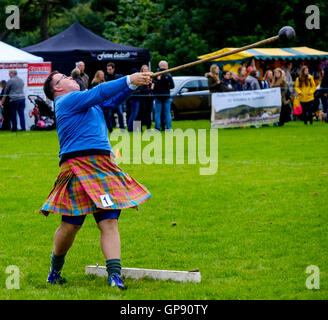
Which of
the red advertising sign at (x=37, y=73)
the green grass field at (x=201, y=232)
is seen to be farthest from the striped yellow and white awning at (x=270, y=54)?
the green grass field at (x=201, y=232)

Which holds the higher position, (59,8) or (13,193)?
(59,8)

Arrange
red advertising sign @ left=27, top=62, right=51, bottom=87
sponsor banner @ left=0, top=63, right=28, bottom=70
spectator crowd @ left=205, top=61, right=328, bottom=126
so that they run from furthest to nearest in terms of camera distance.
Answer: sponsor banner @ left=0, top=63, right=28, bottom=70, red advertising sign @ left=27, top=62, right=51, bottom=87, spectator crowd @ left=205, top=61, right=328, bottom=126

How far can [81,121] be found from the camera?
493 centimetres

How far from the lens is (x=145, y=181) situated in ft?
32.3

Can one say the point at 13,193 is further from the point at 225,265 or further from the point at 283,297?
the point at 283,297

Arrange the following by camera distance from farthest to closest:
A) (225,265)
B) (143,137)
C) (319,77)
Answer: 1. (319,77)
2. (143,137)
3. (225,265)

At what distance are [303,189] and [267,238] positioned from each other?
2.68 m

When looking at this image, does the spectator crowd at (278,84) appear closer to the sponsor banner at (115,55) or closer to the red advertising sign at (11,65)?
the sponsor banner at (115,55)

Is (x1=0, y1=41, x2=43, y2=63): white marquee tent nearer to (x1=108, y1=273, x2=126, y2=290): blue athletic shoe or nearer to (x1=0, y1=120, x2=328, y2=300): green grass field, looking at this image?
(x1=0, y1=120, x2=328, y2=300): green grass field

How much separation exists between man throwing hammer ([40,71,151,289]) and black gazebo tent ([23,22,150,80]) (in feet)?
56.9

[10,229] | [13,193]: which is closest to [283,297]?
[10,229]

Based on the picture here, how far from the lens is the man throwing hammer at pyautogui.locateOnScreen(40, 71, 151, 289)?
4.83 metres

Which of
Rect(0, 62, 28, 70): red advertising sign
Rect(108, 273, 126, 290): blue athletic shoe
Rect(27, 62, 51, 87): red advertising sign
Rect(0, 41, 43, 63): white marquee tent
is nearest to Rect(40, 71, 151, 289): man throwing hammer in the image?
Rect(108, 273, 126, 290): blue athletic shoe

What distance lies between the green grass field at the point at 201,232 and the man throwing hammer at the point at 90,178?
1.23 feet
